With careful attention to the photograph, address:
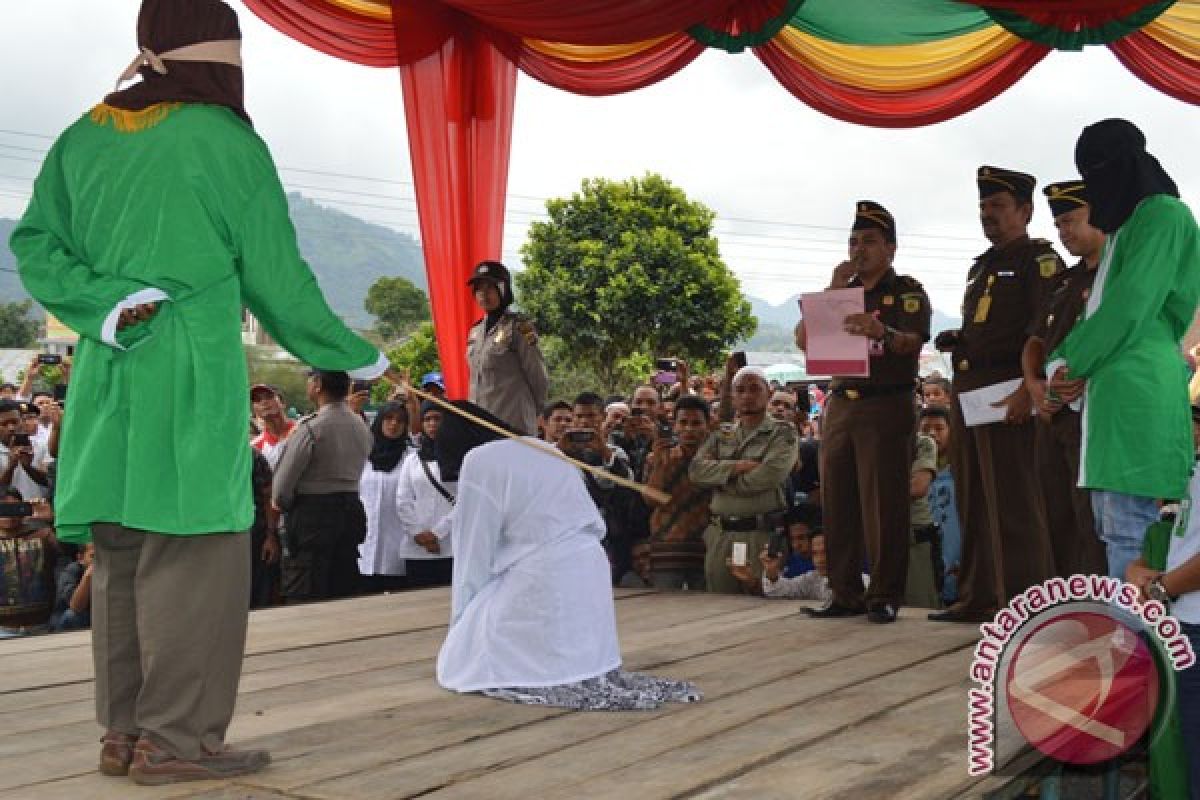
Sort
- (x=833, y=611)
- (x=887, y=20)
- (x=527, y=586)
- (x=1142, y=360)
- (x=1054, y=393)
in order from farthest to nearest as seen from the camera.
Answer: (x=887, y=20), (x=833, y=611), (x=527, y=586), (x=1054, y=393), (x=1142, y=360)

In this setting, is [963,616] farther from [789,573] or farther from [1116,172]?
[1116,172]

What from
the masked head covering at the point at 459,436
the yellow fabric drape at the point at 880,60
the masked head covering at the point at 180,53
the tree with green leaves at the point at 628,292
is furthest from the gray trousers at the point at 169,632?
the tree with green leaves at the point at 628,292

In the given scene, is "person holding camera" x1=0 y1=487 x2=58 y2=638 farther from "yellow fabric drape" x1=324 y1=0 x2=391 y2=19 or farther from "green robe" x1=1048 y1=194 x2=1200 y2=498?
"green robe" x1=1048 y1=194 x2=1200 y2=498

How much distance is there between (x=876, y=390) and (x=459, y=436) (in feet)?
6.31

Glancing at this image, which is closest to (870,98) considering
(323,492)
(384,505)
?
(384,505)

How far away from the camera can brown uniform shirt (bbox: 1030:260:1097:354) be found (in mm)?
4078

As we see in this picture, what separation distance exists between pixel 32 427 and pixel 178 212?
529 cm

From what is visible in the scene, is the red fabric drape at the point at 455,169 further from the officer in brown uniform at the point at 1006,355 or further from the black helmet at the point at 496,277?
the officer in brown uniform at the point at 1006,355

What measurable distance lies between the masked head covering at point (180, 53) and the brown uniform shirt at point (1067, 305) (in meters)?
2.72

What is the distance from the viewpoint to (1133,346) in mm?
3381

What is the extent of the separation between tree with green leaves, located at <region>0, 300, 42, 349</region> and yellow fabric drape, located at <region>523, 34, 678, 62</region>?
76387 mm

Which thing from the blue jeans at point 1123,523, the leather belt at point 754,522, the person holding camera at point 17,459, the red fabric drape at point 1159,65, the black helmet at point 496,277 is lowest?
the leather belt at point 754,522

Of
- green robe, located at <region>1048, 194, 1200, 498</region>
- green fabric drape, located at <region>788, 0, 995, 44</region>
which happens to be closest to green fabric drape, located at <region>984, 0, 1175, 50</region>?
green fabric drape, located at <region>788, 0, 995, 44</region>

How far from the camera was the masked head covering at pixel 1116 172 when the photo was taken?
3.42 meters
